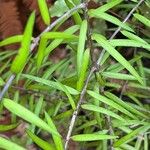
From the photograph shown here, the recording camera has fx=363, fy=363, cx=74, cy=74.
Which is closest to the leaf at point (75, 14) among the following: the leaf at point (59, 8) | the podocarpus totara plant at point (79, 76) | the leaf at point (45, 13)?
the podocarpus totara plant at point (79, 76)

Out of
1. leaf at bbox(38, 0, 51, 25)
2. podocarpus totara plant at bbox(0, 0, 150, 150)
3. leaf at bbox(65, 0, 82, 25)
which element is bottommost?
podocarpus totara plant at bbox(0, 0, 150, 150)

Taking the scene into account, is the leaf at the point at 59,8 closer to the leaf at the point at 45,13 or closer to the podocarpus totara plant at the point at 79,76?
the podocarpus totara plant at the point at 79,76

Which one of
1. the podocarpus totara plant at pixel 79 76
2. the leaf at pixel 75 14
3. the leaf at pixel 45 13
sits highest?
the leaf at pixel 45 13

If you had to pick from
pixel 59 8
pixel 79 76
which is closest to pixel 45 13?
pixel 79 76

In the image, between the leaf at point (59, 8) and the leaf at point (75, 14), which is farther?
the leaf at point (59, 8)

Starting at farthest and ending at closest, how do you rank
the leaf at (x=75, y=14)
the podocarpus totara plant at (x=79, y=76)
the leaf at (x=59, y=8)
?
the leaf at (x=59, y=8) < the leaf at (x=75, y=14) < the podocarpus totara plant at (x=79, y=76)

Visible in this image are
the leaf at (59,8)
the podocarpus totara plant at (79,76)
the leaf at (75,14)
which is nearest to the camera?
the podocarpus totara plant at (79,76)

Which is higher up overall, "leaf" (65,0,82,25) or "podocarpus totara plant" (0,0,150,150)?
"leaf" (65,0,82,25)

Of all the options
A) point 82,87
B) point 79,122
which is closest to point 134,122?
point 82,87

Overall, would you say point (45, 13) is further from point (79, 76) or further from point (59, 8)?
point (59, 8)

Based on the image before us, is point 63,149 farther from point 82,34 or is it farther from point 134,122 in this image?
point 134,122

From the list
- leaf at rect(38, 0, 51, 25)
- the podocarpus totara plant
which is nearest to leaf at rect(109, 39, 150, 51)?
the podocarpus totara plant

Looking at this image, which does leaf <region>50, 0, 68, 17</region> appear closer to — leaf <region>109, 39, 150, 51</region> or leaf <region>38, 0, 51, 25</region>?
leaf <region>109, 39, 150, 51</region>
